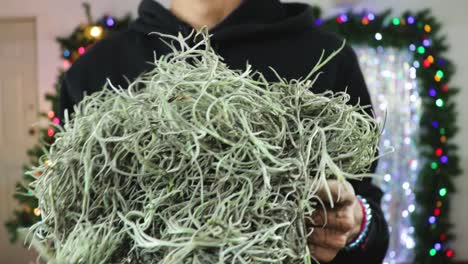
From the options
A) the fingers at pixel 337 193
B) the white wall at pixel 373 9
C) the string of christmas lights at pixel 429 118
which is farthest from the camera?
the white wall at pixel 373 9

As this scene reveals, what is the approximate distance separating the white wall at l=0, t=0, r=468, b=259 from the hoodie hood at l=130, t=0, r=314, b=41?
1.79 m

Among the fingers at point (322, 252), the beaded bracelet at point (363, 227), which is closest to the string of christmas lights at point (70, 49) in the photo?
the beaded bracelet at point (363, 227)

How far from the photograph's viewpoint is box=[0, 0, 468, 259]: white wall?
2486 mm

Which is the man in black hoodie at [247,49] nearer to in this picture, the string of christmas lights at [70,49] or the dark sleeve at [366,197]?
the dark sleeve at [366,197]

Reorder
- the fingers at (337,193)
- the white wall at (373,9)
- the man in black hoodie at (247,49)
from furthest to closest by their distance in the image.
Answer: the white wall at (373,9), the man in black hoodie at (247,49), the fingers at (337,193)

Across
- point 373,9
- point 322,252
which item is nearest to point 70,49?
point 373,9

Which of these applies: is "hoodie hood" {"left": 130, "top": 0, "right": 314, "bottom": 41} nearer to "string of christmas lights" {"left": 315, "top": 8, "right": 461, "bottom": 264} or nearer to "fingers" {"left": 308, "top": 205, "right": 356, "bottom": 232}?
"fingers" {"left": 308, "top": 205, "right": 356, "bottom": 232}

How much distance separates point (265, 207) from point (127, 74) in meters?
0.52

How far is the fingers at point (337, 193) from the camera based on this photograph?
0.31 m

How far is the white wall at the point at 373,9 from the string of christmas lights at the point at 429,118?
125mm

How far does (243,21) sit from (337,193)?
46 cm

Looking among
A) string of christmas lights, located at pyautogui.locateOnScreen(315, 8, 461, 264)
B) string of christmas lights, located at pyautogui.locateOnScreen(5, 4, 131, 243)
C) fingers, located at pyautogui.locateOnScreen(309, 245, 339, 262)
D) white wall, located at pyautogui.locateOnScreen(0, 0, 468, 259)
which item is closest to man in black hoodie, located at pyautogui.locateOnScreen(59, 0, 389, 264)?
fingers, located at pyautogui.locateOnScreen(309, 245, 339, 262)

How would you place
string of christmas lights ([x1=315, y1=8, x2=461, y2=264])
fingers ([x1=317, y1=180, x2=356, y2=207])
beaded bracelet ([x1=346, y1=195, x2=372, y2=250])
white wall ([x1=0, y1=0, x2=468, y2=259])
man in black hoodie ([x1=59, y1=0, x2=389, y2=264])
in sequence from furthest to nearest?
white wall ([x1=0, y1=0, x2=468, y2=259]) < string of christmas lights ([x1=315, y1=8, x2=461, y2=264]) < man in black hoodie ([x1=59, y1=0, x2=389, y2=264]) < beaded bracelet ([x1=346, y1=195, x2=372, y2=250]) < fingers ([x1=317, y1=180, x2=356, y2=207])

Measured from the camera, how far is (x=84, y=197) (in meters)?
0.28
